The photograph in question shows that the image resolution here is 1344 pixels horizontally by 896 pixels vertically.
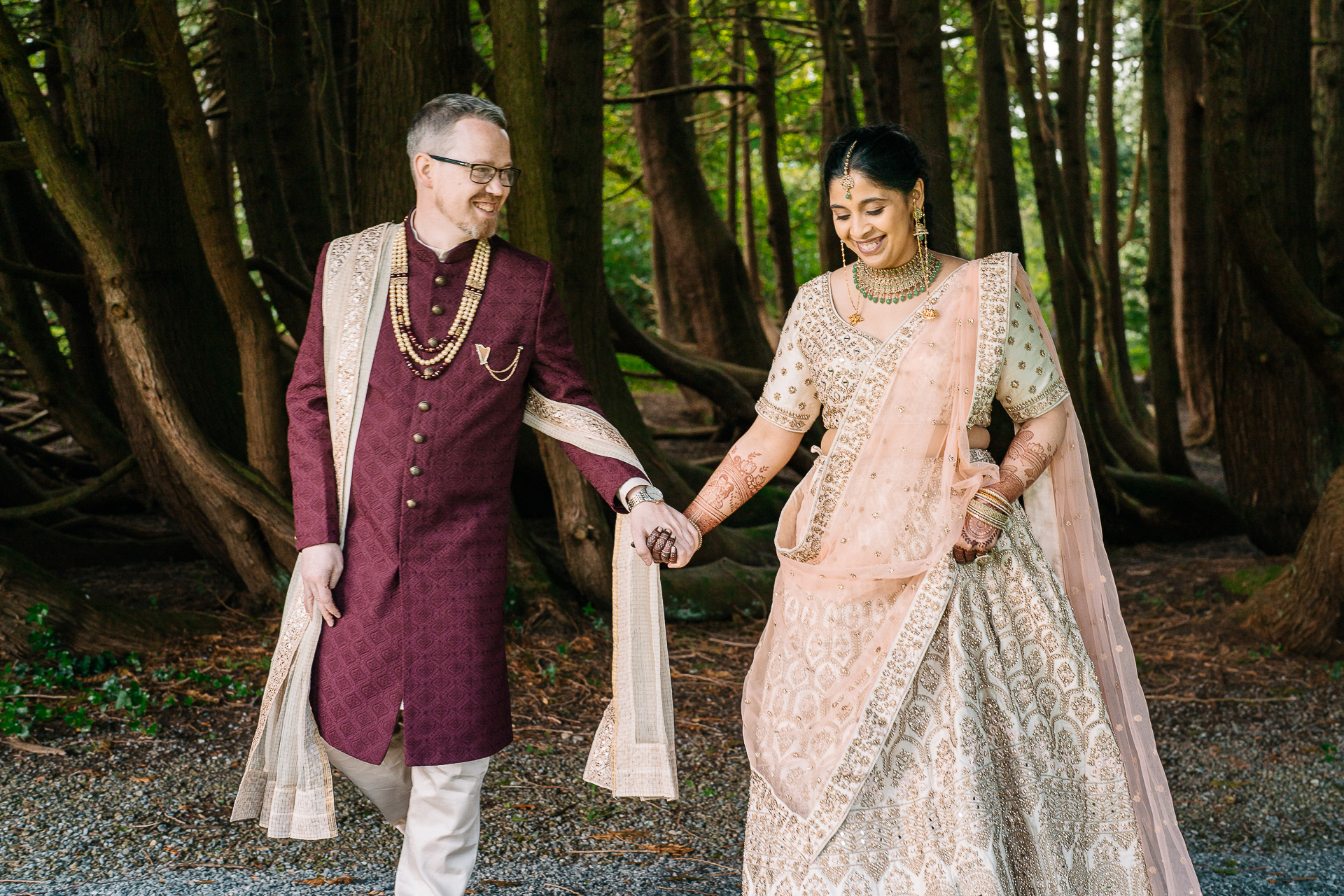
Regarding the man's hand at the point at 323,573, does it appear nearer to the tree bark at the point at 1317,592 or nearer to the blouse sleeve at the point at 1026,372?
the blouse sleeve at the point at 1026,372

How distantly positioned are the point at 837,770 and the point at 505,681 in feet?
2.55

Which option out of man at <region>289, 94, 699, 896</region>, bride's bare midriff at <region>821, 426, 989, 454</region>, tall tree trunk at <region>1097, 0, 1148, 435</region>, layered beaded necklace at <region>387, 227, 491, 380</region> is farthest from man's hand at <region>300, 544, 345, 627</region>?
tall tree trunk at <region>1097, 0, 1148, 435</region>

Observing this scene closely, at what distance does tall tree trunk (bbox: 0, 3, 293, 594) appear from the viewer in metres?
4.23

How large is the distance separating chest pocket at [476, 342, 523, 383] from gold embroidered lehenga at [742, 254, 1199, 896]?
622mm

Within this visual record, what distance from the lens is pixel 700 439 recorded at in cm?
1042

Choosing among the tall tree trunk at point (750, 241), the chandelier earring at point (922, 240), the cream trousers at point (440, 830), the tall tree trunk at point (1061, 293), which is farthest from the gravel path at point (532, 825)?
the tall tree trunk at point (750, 241)

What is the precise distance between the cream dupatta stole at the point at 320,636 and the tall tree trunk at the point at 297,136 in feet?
14.7

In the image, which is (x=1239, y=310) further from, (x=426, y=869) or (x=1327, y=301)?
(x=426, y=869)

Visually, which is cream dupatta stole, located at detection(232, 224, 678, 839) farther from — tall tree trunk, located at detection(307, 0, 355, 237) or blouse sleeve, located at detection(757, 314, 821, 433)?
tall tree trunk, located at detection(307, 0, 355, 237)

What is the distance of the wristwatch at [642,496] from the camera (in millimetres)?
2639

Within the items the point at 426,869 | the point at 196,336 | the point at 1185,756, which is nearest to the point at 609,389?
the point at 196,336

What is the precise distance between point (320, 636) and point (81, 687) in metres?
2.43

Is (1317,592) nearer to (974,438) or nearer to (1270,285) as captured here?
(1270,285)

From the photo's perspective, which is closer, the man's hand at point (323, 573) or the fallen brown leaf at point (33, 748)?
the man's hand at point (323, 573)
